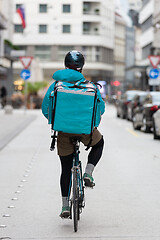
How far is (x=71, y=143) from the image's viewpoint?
6.82m

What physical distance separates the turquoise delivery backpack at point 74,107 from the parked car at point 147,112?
17.0 meters

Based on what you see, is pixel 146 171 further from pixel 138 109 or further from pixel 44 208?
pixel 138 109

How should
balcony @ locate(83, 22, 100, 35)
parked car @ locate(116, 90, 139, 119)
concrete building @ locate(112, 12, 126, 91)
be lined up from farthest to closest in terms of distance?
concrete building @ locate(112, 12, 126, 91), balcony @ locate(83, 22, 100, 35), parked car @ locate(116, 90, 139, 119)

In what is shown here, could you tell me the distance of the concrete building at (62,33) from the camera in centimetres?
9544

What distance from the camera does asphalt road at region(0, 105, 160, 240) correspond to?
6.66 metres

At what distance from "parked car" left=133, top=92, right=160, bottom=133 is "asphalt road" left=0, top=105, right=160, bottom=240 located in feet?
27.8

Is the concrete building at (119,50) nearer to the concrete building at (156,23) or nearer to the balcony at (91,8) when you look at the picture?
the balcony at (91,8)

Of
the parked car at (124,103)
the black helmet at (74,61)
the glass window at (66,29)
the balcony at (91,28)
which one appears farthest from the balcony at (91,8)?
the black helmet at (74,61)

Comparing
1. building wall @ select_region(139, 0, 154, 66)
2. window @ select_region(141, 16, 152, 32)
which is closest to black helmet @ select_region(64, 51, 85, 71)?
building wall @ select_region(139, 0, 154, 66)

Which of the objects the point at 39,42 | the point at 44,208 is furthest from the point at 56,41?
the point at 44,208

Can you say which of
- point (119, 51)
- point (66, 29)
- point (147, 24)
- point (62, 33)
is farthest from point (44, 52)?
point (119, 51)

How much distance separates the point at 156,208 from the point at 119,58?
10797 centimetres

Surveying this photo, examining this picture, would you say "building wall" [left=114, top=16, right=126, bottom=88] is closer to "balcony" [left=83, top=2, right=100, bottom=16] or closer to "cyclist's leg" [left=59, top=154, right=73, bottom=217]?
"balcony" [left=83, top=2, right=100, bottom=16]

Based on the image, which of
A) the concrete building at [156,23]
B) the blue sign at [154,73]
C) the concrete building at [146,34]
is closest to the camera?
the blue sign at [154,73]
